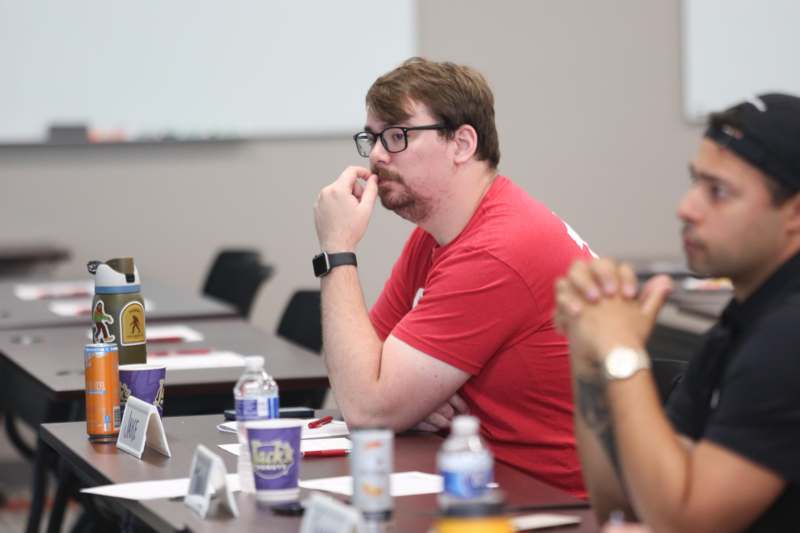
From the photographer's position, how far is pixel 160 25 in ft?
21.7

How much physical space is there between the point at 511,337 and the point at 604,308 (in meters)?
0.84

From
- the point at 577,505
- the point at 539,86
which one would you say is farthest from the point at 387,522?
the point at 539,86

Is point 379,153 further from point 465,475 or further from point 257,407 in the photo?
point 465,475

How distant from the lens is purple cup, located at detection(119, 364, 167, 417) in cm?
244

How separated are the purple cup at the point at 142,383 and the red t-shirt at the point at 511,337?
18.4 inches

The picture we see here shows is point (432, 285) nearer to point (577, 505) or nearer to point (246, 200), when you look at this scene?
point (577, 505)

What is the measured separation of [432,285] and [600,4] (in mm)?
5212

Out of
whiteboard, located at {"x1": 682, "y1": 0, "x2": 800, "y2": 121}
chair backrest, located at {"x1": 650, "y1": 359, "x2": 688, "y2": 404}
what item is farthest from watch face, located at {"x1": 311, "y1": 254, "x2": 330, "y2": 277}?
whiteboard, located at {"x1": 682, "y1": 0, "x2": 800, "y2": 121}

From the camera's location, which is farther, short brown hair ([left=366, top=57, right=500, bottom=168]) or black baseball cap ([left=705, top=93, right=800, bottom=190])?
short brown hair ([left=366, top=57, right=500, bottom=168])

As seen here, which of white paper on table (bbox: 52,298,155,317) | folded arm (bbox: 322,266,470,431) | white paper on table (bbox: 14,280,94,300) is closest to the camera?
folded arm (bbox: 322,266,470,431)

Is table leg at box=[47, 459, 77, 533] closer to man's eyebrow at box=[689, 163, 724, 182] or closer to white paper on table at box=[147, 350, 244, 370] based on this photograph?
white paper on table at box=[147, 350, 244, 370]

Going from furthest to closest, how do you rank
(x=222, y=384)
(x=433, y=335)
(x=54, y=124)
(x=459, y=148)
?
(x=54, y=124) → (x=222, y=384) → (x=459, y=148) → (x=433, y=335)

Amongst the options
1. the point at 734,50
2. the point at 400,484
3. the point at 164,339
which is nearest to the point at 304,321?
the point at 164,339

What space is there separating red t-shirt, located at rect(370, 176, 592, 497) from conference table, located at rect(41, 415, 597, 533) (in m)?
0.15
